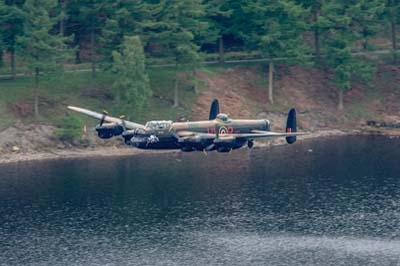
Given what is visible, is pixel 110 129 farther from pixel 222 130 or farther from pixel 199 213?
pixel 199 213

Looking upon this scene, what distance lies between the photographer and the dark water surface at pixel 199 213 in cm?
15375

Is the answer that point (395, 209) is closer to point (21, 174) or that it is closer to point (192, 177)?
point (192, 177)

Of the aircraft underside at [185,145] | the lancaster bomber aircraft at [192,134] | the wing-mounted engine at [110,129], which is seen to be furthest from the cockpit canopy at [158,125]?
the wing-mounted engine at [110,129]

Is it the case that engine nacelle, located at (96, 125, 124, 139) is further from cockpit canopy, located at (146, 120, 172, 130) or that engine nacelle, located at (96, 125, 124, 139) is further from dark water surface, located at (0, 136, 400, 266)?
dark water surface, located at (0, 136, 400, 266)

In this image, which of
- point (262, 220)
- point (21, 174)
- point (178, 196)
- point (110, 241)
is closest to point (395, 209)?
point (262, 220)

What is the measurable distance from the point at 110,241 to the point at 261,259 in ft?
74.3

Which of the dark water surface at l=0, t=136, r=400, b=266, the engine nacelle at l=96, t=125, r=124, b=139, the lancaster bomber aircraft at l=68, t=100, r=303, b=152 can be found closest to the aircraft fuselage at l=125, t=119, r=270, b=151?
the lancaster bomber aircraft at l=68, t=100, r=303, b=152

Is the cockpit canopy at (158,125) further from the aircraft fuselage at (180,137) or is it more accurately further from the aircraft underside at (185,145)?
the aircraft underside at (185,145)

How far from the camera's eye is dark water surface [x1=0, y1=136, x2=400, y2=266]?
504ft

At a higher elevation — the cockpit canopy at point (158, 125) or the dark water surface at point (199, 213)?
the cockpit canopy at point (158, 125)

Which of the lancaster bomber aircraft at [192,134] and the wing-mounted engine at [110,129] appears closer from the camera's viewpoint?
the lancaster bomber aircraft at [192,134]

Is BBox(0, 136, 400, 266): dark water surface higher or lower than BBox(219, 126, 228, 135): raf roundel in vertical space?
lower

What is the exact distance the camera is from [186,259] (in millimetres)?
151875

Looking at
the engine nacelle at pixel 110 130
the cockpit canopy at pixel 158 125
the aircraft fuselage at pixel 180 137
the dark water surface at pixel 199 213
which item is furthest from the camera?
the engine nacelle at pixel 110 130
